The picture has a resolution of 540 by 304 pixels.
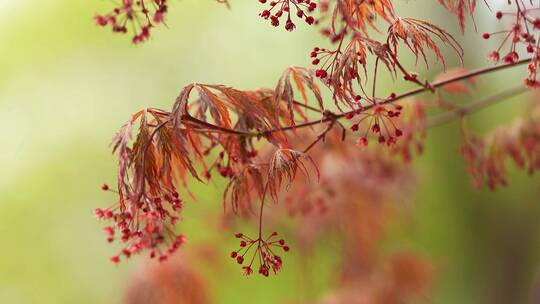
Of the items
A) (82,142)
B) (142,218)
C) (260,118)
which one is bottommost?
(142,218)

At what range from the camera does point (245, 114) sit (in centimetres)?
142

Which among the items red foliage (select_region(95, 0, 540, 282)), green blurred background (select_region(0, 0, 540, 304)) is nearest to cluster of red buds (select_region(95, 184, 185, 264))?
red foliage (select_region(95, 0, 540, 282))

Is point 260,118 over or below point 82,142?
below

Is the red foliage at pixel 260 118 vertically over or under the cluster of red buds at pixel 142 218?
over

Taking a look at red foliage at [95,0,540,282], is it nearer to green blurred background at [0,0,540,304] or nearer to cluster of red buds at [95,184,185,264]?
cluster of red buds at [95,184,185,264]

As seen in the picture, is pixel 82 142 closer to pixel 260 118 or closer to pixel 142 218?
pixel 142 218

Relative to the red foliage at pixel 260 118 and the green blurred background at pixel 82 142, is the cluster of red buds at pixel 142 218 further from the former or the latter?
the green blurred background at pixel 82 142

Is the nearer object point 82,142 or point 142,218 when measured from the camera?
point 142,218

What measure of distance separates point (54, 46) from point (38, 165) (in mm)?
843

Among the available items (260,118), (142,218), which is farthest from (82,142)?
(260,118)

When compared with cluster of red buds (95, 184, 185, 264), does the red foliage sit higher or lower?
higher

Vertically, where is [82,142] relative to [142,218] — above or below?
above

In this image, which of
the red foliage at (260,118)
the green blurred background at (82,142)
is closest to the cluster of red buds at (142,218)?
the red foliage at (260,118)

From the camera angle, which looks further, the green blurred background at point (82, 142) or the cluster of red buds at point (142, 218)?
the green blurred background at point (82, 142)
